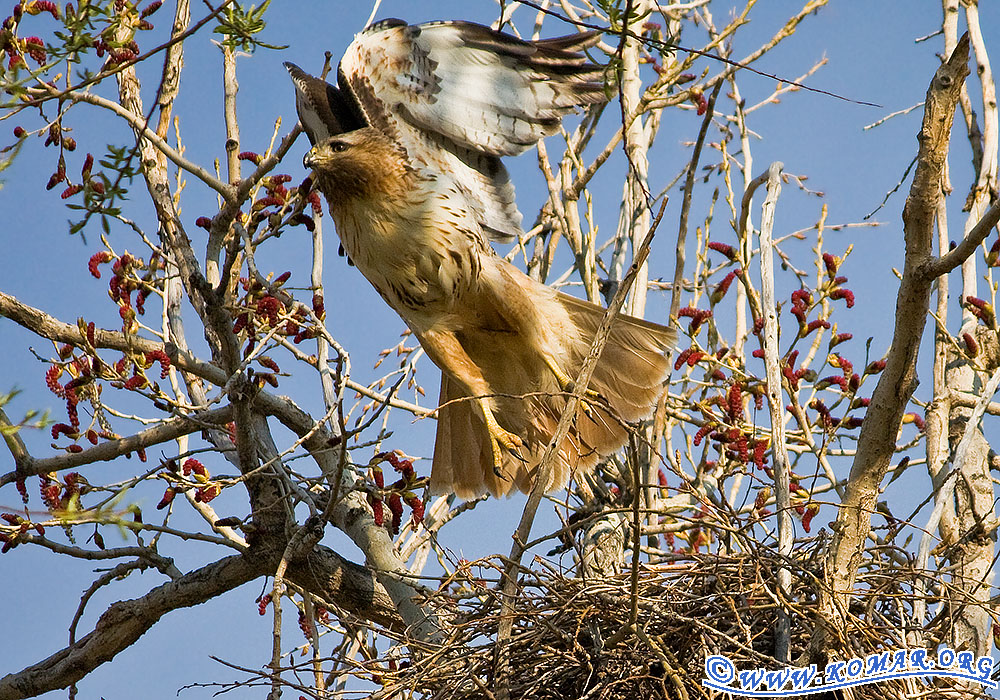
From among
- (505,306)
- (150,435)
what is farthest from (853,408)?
(150,435)

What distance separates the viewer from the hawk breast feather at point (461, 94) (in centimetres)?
490

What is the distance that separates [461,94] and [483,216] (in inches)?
22.3

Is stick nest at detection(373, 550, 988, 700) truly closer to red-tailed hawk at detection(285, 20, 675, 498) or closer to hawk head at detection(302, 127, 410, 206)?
red-tailed hawk at detection(285, 20, 675, 498)

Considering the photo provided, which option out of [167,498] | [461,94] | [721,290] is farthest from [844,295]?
[167,498]

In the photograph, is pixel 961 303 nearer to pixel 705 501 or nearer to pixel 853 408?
pixel 853 408

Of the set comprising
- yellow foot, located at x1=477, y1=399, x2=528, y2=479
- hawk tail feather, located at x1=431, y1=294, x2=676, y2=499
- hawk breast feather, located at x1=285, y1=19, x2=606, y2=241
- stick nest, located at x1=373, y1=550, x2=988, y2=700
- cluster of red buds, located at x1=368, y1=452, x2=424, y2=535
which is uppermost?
hawk breast feather, located at x1=285, y1=19, x2=606, y2=241

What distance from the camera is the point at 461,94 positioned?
4.95 meters

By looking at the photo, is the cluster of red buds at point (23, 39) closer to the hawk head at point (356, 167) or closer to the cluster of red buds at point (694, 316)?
the hawk head at point (356, 167)

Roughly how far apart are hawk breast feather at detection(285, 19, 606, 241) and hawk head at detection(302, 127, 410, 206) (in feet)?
0.70

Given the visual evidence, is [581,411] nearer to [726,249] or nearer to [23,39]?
[726,249]

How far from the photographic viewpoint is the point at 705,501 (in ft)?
10.2

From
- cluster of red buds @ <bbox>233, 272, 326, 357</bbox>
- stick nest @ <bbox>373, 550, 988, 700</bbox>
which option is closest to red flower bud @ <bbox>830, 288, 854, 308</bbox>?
stick nest @ <bbox>373, 550, 988, 700</bbox>

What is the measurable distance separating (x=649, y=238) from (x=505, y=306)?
2008mm

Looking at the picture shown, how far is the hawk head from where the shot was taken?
4609mm
